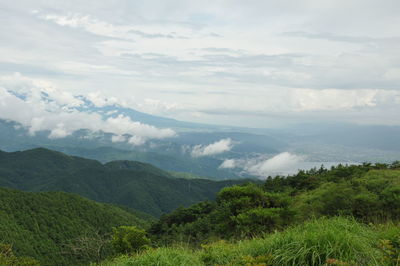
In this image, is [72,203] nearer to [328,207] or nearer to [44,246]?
[44,246]

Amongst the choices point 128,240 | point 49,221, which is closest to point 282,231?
point 128,240

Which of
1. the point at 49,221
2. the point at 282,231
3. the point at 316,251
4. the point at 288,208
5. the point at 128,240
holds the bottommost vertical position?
the point at 49,221

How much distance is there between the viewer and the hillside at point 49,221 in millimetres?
82188

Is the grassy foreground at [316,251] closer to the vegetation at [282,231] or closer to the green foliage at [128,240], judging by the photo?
the vegetation at [282,231]

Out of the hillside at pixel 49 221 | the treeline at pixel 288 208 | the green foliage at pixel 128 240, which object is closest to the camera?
the treeline at pixel 288 208

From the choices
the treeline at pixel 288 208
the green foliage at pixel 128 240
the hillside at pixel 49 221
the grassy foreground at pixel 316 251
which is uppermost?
the grassy foreground at pixel 316 251

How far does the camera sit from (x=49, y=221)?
9944 centimetres

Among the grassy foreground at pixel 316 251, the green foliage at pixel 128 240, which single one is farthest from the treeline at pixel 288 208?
the green foliage at pixel 128 240

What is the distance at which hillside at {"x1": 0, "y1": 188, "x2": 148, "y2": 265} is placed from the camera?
82188 millimetres

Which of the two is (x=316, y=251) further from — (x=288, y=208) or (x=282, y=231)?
(x=288, y=208)

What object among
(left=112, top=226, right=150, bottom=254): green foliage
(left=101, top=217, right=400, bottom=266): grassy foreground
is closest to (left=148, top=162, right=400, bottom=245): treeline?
(left=101, top=217, right=400, bottom=266): grassy foreground

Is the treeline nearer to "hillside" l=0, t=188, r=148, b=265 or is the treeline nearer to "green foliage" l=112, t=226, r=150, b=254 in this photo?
"green foliage" l=112, t=226, r=150, b=254

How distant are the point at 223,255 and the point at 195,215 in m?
47.2

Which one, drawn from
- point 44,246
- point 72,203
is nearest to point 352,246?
point 44,246
